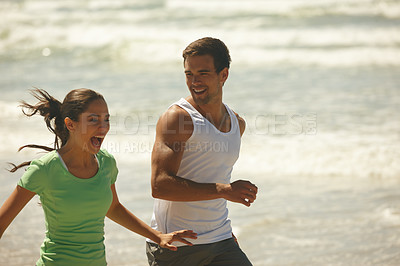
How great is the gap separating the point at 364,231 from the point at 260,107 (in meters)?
5.70

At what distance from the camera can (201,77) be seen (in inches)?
123

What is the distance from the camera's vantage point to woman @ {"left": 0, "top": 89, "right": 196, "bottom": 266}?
2.63m

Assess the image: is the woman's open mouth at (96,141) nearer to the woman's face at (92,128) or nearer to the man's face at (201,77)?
the woman's face at (92,128)

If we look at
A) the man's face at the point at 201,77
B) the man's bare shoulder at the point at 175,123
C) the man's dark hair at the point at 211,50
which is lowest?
the man's bare shoulder at the point at 175,123

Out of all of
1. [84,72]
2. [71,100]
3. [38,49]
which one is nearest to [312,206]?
[71,100]

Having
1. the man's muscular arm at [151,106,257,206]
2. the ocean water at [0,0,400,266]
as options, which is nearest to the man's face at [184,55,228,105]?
the man's muscular arm at [151,106,257,206]

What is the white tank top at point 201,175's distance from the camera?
120 inches

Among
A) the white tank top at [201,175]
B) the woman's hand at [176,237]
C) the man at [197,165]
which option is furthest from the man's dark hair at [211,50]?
the woman's hand at [176,237]

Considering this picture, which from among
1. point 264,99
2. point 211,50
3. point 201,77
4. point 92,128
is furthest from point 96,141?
point 264,99

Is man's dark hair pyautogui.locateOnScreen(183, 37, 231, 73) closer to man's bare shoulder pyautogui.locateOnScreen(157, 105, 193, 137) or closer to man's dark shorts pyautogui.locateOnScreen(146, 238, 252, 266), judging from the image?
man's bare shoulder pyautogui.locateOnScreen(157, 105, 193, 137)

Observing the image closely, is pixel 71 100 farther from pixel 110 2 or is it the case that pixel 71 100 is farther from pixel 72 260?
pixel 110 2

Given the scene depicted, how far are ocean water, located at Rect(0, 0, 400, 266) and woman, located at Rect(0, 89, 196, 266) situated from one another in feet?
8.23

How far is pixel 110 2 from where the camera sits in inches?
987

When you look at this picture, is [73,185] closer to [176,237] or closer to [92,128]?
[92,128]
